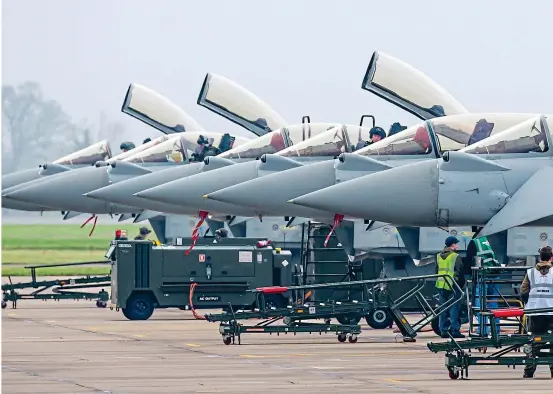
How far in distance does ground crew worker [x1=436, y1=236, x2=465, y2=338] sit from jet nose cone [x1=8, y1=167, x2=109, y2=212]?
11.8 m

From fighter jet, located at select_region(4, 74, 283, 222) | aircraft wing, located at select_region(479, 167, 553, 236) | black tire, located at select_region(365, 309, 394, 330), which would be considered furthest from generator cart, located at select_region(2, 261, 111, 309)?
aircraft wing, located at select_region(479, 167, 553, 236)

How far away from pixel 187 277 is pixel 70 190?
6.76 metres

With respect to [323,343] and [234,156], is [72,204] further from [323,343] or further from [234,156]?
[323,343]

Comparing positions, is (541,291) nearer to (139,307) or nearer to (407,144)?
(407,144)

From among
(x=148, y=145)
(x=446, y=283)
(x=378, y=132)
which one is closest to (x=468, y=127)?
(x=446, y=283)

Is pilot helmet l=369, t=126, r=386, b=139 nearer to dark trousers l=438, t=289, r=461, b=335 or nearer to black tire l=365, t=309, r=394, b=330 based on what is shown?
black tire l=365, t=309, r=394, b=330

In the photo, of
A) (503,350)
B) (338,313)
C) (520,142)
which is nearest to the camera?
(503,350)

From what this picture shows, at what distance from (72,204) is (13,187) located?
4.56 metres

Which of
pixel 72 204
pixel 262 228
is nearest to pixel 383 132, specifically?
pixel 262 228

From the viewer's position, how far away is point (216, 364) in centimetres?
1490

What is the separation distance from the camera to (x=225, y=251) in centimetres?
2336

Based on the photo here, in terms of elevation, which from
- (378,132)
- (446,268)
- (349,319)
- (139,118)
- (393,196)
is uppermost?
(139,118)

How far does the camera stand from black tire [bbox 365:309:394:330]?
67.1 ft

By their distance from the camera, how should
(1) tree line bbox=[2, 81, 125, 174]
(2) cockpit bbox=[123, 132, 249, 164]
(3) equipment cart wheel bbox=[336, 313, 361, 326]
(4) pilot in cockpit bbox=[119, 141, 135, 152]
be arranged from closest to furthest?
1. (3) equipment cart wheel bbox=[336, 313, 361, 326]
2. (2) cockpit bbox=[123, 132, 249, 164]
3. (4) pilot in cockpit bbox=[119, 141, 135, 152]
4. (1) tree line bbox=[2, 81, 125, 174]
